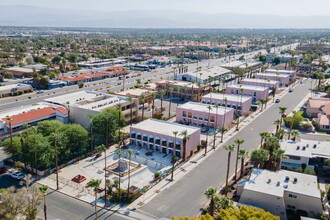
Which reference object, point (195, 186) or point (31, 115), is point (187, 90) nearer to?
point (31, 115)

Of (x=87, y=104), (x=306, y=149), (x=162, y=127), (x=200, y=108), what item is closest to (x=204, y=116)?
(x=200, y=108)

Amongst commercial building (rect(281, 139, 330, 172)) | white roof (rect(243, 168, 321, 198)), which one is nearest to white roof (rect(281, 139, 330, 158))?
commercial building (rect(281, 139, 330, 172))

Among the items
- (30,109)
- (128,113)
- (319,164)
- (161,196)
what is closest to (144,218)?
(161,196)

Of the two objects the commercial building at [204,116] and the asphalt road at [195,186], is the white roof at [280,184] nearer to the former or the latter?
the asphalt road at [195,186]

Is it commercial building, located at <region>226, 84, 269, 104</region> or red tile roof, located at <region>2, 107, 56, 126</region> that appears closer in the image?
red tile roof, located at <region>2, 107, 56, 126</region>

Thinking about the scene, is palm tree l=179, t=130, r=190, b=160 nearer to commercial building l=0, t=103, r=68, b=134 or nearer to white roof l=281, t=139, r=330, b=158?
white roof l=281, t=139, r=330, b=158

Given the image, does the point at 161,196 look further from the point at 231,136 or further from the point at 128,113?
the point at 128,113
